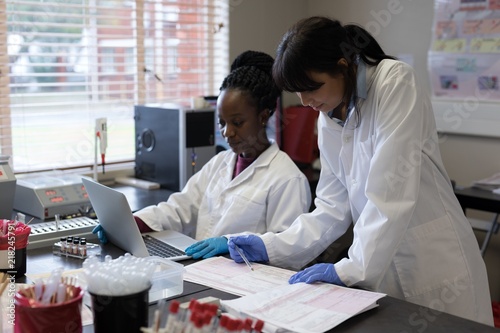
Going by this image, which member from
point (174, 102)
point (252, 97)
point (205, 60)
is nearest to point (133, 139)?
point (174, 102)

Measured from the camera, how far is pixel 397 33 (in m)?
3.38

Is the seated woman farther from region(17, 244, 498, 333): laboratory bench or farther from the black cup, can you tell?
the black cup

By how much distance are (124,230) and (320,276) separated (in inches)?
22.8

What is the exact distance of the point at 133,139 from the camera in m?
3.08

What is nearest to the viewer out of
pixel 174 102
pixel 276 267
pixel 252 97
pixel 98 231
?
pixel 276 267

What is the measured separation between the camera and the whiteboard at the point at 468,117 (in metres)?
3.03

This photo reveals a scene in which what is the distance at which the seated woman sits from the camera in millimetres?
1960

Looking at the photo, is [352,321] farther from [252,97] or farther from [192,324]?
[252,97]

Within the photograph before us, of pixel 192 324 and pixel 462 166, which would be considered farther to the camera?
pixel 462 166

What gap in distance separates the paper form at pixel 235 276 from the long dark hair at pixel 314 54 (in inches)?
18.7

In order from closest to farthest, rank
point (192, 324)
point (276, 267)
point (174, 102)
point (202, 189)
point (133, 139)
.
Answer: point (192, 324) < point (276, 267) < point (202, 189) < point (133, 139) < point (174, 102)

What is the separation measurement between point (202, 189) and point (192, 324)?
4.13ft

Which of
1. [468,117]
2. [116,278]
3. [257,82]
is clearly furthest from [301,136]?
[116,278]

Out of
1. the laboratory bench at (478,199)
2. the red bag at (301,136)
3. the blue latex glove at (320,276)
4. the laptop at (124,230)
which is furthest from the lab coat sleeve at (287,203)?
the red bag at (301,136)
